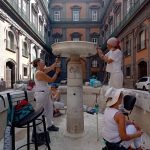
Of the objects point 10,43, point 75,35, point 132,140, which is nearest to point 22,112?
point 132,140

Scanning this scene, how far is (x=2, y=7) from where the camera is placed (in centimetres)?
1527

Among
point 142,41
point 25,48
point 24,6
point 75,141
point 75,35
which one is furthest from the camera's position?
point 75,35

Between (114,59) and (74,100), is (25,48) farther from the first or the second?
(114,59)

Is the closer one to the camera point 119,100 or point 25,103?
point 119,100

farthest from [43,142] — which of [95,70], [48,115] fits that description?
[95,70]

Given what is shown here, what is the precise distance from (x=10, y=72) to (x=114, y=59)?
1485cm

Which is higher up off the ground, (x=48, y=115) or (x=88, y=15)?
(x=88, y=15)

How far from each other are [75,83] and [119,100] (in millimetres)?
1801

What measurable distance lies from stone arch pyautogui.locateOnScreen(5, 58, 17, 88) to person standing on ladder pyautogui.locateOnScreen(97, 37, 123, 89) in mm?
13816

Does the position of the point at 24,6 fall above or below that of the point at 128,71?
above

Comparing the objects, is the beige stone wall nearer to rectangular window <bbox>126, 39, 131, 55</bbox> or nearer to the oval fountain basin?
the oval fountain basin

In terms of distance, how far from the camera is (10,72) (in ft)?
57.0

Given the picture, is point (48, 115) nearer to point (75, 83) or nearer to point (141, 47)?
point (75, 83)

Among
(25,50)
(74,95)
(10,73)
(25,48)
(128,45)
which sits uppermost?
(128,45)
